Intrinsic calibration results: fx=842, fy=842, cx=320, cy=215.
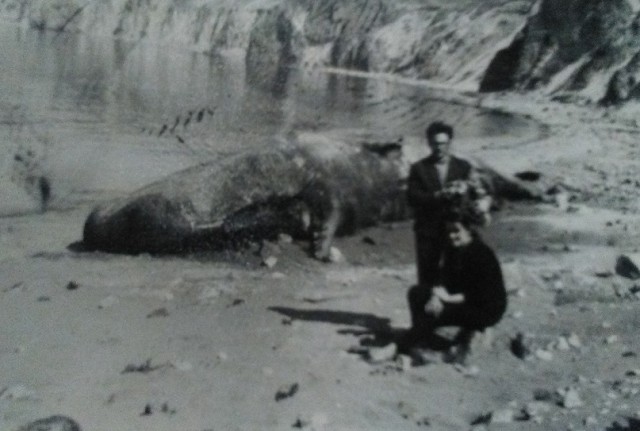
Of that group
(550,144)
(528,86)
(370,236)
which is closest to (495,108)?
(528,86)

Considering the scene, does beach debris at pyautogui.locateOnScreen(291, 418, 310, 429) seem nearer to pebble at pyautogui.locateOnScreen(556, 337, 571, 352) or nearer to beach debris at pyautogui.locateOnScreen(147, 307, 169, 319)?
pebble at pyautogui.locateOnScreen(556, 337, 571, 352)

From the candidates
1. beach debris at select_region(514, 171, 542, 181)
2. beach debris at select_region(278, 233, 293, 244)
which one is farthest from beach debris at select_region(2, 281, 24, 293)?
beach debris at select_region(514, 171, 542, 181)

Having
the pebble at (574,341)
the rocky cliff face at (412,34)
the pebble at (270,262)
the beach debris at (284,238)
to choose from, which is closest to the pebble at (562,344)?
the pebble at (574,341)

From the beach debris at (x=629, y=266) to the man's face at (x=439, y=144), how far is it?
253 centimetres

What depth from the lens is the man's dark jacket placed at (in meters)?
5.45

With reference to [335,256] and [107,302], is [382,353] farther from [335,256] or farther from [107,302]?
[335,256]

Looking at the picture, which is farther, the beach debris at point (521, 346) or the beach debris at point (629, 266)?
the beach debris at point (629, 266)

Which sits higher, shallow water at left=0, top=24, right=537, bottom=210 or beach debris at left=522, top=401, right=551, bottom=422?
beach debris at left=522, top=401, right=551, bottom=422

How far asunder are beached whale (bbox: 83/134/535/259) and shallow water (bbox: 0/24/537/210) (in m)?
2.86

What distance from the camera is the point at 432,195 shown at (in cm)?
542

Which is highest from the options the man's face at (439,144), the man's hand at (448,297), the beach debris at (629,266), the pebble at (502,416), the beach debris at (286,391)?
the man's face at (439,144)

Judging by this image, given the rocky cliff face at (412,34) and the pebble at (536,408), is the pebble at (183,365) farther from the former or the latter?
the rocky cliff face at (412,34)

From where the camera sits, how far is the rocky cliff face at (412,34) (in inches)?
1119

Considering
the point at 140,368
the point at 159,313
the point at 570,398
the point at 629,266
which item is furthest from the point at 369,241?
the point at 570,398
